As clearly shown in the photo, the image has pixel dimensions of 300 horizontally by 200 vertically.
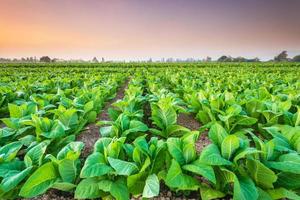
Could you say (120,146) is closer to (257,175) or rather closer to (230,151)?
(230,151)

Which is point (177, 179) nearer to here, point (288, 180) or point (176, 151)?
point (176, 151)

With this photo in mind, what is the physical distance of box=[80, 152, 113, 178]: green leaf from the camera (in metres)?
1.70

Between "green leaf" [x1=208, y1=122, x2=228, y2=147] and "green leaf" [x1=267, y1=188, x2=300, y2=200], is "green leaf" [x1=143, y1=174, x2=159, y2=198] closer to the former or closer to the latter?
"green leaf" [x1=208, y1=122, x2=228, y2=147]

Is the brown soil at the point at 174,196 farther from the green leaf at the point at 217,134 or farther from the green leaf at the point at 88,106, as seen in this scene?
the green leaf at the point at 88,106

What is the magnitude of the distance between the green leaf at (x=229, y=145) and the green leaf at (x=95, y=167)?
3.00 feet

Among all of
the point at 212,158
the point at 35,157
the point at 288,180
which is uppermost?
the point at 212,158

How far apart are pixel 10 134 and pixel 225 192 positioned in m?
2.35

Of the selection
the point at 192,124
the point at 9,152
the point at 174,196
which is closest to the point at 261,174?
the point at 174,196

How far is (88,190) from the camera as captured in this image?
1794 millimetres

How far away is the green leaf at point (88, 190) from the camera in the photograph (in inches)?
69.2

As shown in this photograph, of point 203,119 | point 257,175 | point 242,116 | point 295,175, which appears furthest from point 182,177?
point 203,119

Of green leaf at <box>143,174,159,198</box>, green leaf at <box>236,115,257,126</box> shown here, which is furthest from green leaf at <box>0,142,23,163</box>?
green leaf at <box>236,115,257,126</box>

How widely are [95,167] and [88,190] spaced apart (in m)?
0.21

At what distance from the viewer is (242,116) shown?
293 cm
